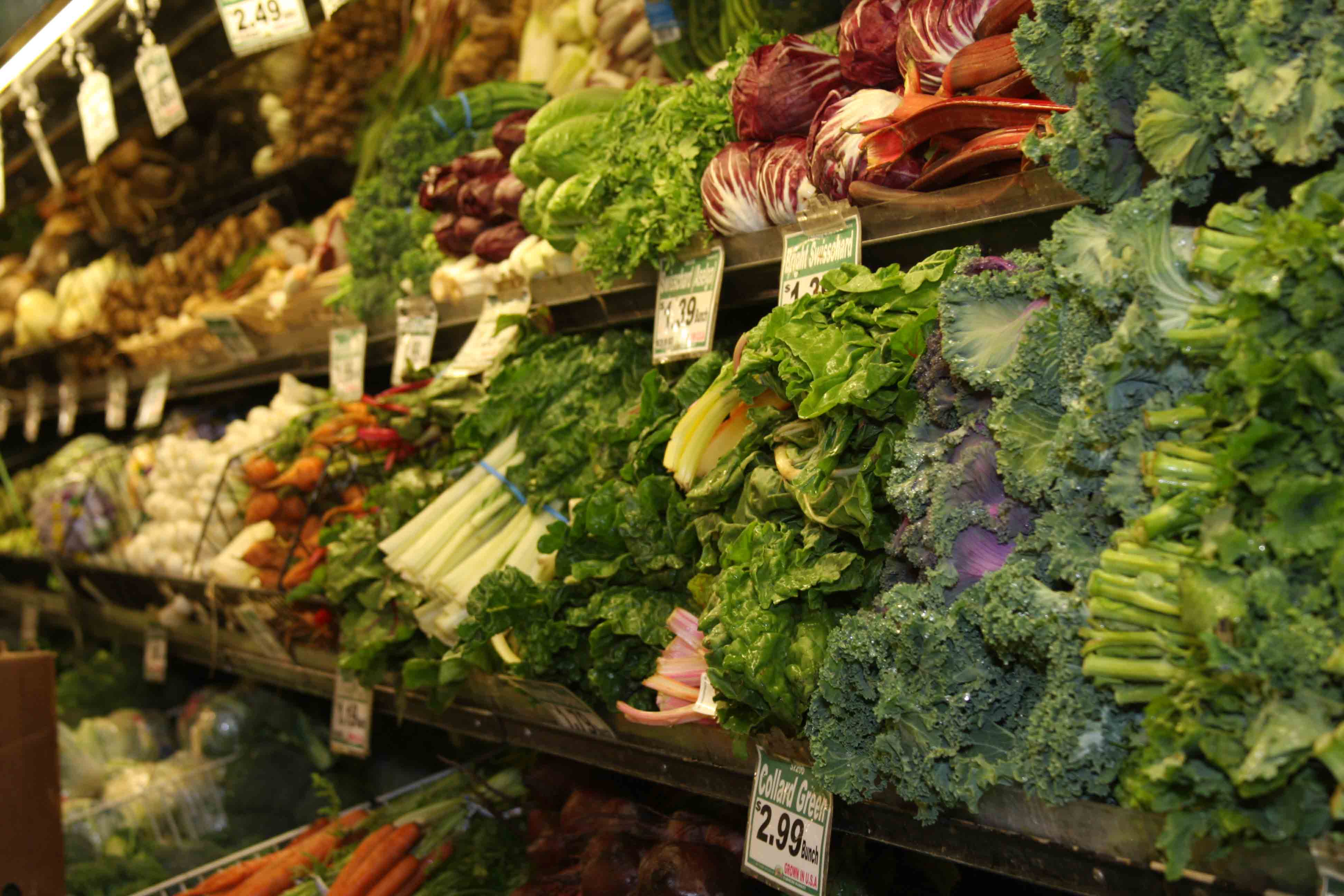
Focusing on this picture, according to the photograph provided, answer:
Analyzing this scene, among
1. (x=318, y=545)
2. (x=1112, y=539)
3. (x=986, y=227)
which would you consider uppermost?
(x=986, y=227)

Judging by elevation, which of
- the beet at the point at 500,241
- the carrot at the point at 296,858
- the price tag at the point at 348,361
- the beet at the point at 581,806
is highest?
the beet at the point at 500,241

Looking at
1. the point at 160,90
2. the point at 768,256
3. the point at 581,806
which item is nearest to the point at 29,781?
the point at 581,806

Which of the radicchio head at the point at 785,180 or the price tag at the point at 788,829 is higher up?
the radicchio head at the point at 785,180

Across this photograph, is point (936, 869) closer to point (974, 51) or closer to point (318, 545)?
point (974, 51)

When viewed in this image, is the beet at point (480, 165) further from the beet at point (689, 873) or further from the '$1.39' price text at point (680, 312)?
the beet at point (689, 873)

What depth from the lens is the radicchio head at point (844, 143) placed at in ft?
6.36

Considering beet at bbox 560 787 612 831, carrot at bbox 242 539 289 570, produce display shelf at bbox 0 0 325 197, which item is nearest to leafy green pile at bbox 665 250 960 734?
beet at bbox 560 787 612 831

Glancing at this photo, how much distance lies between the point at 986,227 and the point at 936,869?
4.18ft

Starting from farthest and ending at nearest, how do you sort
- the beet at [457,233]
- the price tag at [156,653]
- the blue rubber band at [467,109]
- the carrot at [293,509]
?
1. the price tag at [156,653]
2. the blue rubber band at [467,109]
3. the carrot at [293,509]
4. the beet at [457,233]

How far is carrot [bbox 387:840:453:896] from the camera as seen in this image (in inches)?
120

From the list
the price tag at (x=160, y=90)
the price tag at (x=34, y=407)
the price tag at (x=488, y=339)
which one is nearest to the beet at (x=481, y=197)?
the price tag at (x=488, y=339)

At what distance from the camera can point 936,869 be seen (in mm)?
2248

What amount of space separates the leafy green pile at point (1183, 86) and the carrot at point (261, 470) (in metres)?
3.01

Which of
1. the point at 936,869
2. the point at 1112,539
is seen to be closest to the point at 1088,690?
the point at 1112,539
